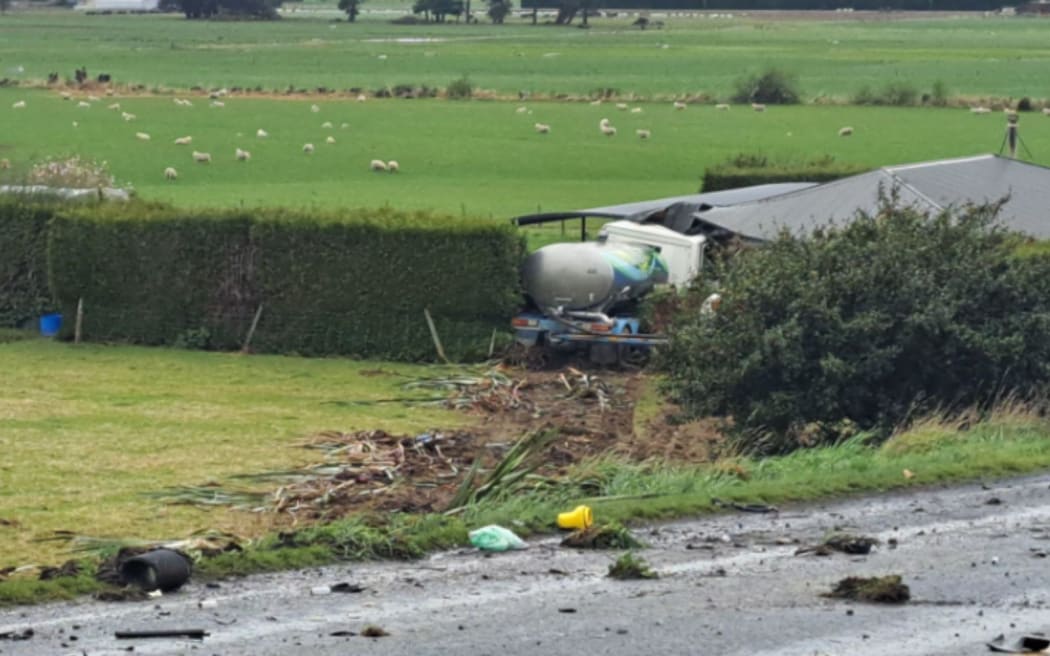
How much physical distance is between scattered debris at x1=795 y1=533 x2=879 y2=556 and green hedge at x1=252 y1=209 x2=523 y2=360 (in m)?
17.7

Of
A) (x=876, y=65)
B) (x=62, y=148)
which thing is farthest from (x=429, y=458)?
(x=876, y=65)

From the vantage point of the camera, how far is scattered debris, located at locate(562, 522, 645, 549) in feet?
41.3

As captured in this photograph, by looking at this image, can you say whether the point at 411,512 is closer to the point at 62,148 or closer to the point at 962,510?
the point at 962,510

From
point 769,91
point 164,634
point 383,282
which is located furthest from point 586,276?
point 769,91

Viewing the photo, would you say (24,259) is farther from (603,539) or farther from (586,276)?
(603,539)

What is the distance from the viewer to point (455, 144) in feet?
221

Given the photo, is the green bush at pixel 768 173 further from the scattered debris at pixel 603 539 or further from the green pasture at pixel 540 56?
the green pasture at pixel 540 56

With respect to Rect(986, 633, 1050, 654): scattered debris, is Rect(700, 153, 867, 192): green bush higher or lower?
lower

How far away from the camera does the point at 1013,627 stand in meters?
10.3

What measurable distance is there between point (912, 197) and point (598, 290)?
517 centimetres

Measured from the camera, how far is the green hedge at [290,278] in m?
30.2

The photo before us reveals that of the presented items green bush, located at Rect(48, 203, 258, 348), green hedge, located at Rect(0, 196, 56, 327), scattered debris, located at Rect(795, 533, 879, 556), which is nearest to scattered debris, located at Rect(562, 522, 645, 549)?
scattered debris, located at Rect(795, 533, 879, 556)

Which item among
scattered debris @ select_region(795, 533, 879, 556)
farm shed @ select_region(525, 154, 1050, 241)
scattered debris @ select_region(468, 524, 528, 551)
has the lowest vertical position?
farm shed @ select_region(525, 154, 1050, 241)

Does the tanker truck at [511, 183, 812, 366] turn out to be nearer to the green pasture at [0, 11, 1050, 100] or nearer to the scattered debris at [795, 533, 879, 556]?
the scattered debris at [795, 533, 879, 556]
